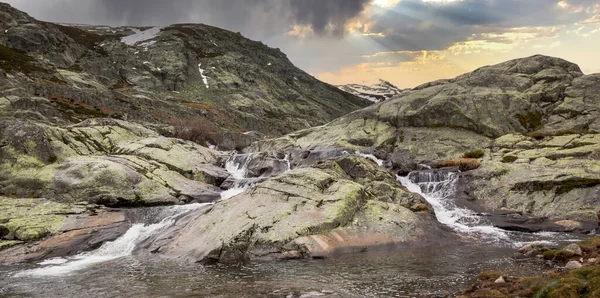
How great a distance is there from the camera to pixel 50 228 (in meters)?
31.4

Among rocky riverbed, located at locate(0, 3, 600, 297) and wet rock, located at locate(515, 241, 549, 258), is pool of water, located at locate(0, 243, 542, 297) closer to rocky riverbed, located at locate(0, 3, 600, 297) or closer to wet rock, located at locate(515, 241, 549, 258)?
rocky riverbed, located at locate(0, 3, 600, 297)

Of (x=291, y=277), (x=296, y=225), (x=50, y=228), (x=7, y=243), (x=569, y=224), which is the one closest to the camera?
(x=291, y=277)

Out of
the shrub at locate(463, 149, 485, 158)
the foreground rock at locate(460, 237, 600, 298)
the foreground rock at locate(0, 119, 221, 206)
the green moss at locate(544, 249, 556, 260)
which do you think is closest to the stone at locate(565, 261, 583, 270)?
the foreground rock at locate(460, 237, 600, 298)

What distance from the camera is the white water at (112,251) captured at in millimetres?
25184

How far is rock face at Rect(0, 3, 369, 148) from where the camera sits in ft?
297

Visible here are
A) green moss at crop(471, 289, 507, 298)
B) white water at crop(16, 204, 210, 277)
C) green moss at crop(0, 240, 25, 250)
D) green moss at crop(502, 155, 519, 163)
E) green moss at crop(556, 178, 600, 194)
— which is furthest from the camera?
green moss at crop(502, 155, 519, 163)

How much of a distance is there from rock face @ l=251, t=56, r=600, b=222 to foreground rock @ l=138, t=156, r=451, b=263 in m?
11.2

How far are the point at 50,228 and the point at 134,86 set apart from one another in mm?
132210

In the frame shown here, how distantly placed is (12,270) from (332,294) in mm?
21630

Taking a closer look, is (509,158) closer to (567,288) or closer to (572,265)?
(572,265)

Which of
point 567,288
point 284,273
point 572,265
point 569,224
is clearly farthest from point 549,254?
point 284,273

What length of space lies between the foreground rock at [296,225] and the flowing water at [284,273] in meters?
1.48

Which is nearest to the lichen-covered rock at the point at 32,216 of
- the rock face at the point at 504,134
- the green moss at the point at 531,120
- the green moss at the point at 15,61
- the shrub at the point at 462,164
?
the rock face at the point at 504,134

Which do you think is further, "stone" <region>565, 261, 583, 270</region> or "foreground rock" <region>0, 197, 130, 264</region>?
"foreground rock" <region>0, 197, 130, 264</region>
